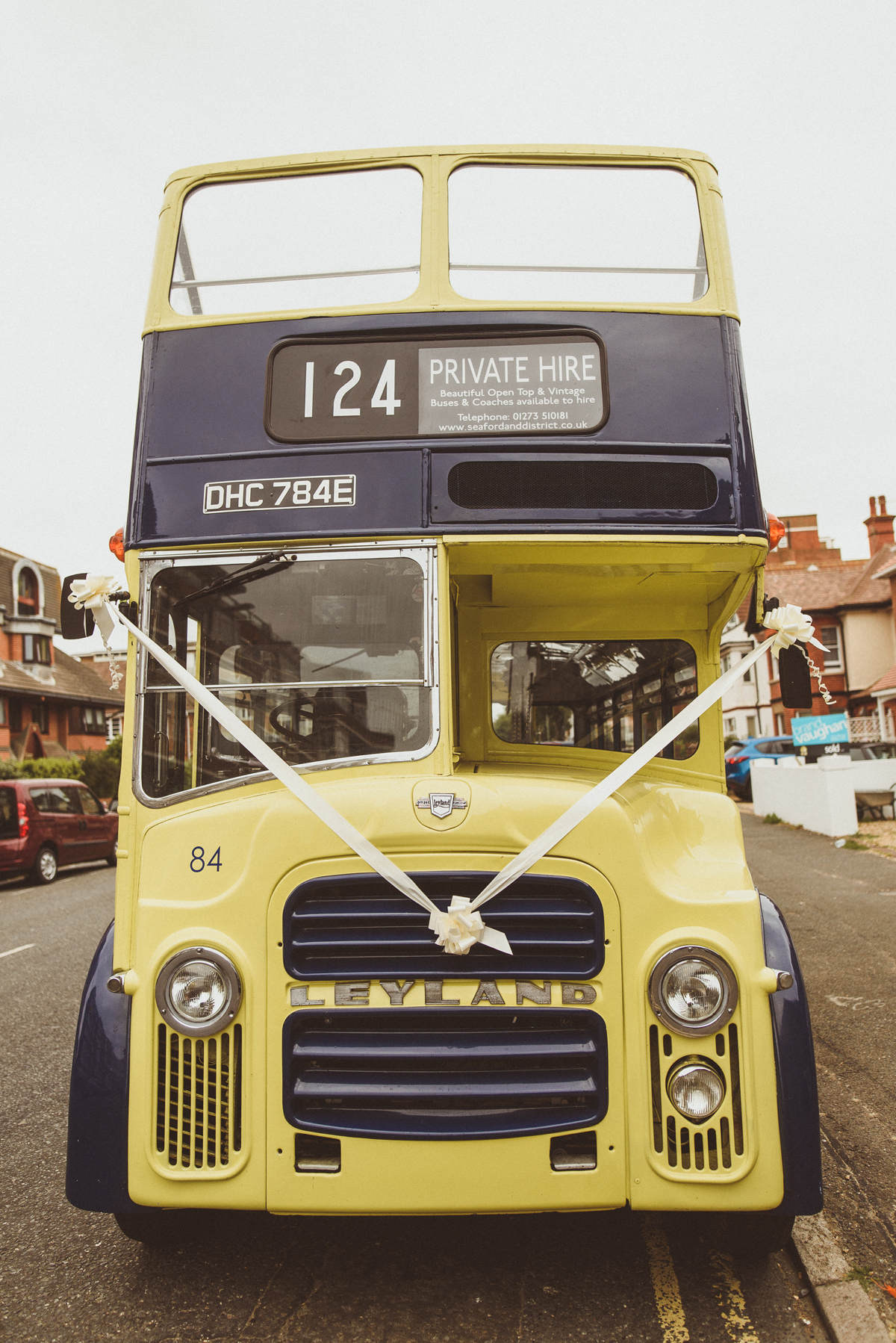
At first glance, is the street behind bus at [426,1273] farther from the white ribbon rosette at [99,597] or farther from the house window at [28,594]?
the house window at [28,594]

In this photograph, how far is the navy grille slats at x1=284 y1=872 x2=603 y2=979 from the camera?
8.86 feet

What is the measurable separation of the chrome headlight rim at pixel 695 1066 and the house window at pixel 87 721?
127 feet

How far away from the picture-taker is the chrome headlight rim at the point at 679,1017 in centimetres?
268

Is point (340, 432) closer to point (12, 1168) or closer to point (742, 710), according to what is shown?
point (12, 1168)

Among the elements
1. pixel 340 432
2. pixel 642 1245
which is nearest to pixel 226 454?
pixel 340 432

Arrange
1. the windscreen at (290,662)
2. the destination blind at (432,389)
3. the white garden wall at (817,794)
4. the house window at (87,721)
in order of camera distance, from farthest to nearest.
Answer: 1. the house window at (87,721)
2. the white garden wall at (817,794)
3. the destination blind at (432,389)
4. the windscreen at (290,662)

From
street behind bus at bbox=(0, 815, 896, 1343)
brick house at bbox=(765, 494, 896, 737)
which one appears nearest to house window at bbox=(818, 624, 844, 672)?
brick house at bbox=(765, 494, 896, 737)

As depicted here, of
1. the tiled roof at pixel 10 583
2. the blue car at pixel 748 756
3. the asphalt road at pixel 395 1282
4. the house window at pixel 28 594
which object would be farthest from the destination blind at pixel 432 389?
the house window at pixel 28 594

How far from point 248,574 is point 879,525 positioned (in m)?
41.9

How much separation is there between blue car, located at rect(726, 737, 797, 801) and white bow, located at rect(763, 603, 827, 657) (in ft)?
79.7

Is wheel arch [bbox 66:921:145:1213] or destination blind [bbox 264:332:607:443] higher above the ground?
destination blind [bbox 264:332:607:443]

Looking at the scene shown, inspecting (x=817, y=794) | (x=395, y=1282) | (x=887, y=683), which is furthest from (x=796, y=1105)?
(x=887, y=683)

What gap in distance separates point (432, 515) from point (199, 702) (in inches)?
38.8

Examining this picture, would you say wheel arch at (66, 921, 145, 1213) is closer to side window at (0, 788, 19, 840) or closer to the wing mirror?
the wing mirror
